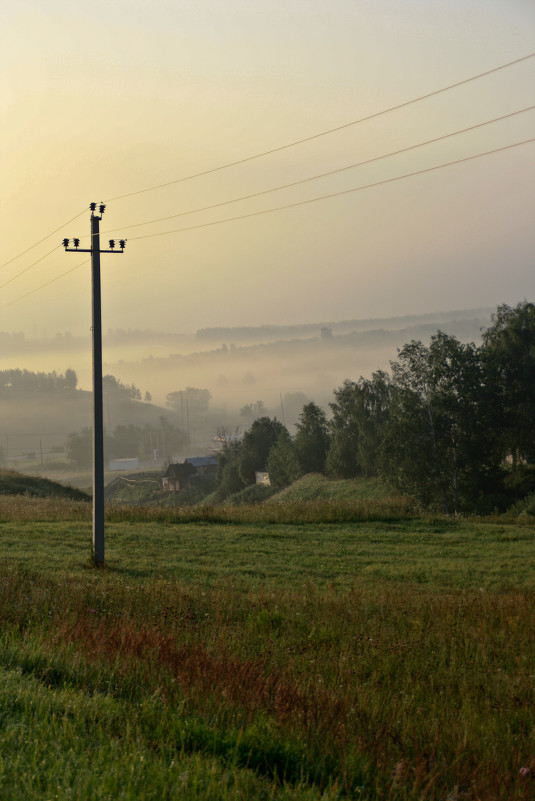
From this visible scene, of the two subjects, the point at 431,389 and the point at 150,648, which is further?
the point at 431,389

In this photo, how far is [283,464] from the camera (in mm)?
109250

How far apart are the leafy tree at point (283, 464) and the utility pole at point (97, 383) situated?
86832 mm

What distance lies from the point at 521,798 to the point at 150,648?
4234 mm

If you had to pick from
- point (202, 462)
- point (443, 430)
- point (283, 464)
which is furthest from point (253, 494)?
point (443, 430)

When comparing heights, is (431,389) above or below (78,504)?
above

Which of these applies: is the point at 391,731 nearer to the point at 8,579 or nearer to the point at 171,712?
the point at 171,712

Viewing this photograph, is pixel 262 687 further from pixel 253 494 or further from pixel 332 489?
pixel 253 494

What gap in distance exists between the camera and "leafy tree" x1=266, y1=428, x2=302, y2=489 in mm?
106000

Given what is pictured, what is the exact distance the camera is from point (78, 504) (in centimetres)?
3425

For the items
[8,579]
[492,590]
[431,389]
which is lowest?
[492,590]

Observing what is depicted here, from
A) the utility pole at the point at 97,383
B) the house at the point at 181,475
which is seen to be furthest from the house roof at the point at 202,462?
the utility pole at the point at 97,383

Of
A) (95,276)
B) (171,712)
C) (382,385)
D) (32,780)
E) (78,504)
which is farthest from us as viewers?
(382,385)

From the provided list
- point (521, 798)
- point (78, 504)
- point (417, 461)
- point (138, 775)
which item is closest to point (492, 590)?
point (521, 798)

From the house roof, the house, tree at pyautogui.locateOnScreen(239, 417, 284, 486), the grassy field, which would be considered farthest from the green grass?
the grassy field
